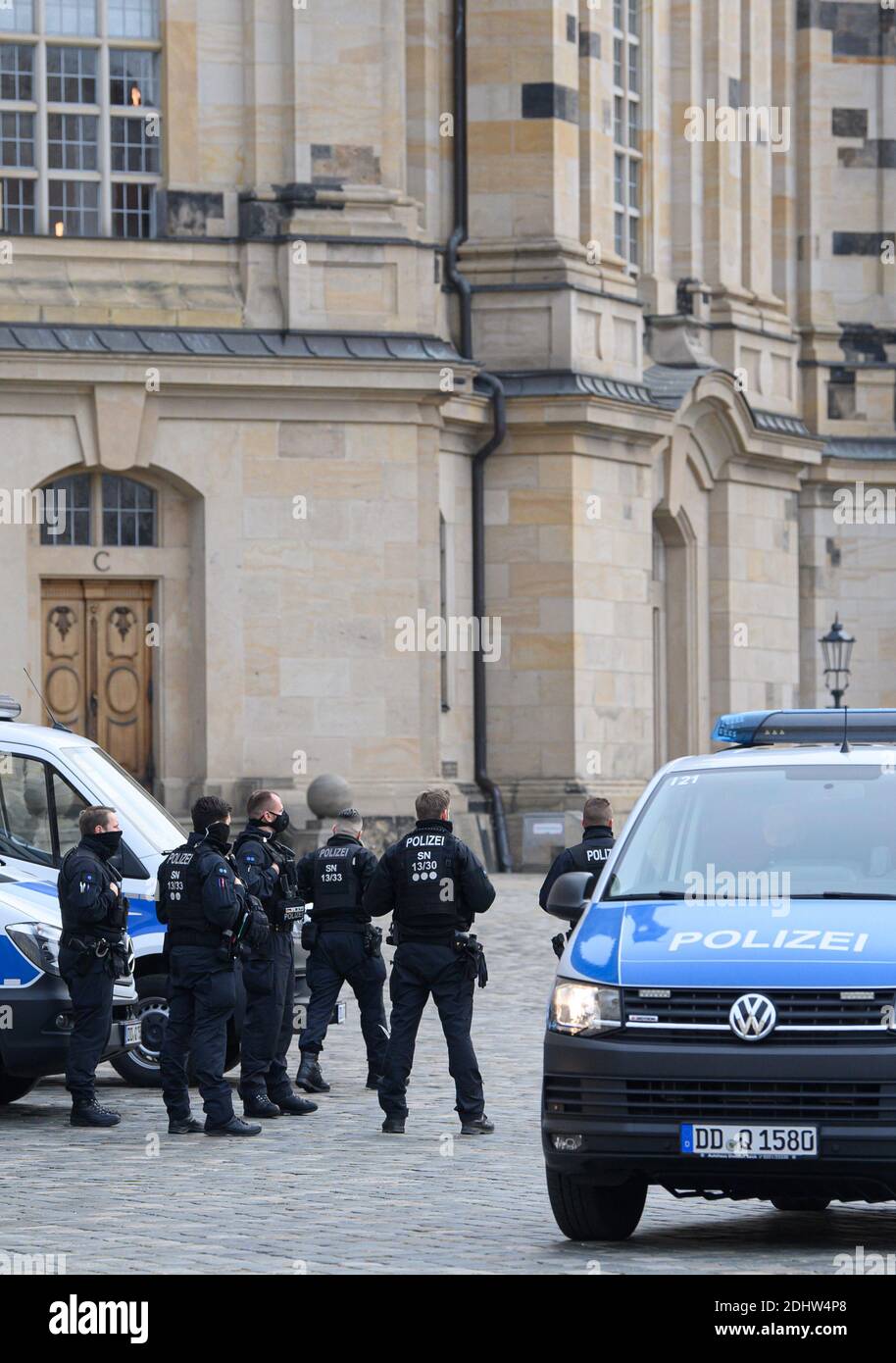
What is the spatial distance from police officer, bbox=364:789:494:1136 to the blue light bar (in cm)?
258

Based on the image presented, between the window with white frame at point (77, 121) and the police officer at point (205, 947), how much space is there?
1644cm

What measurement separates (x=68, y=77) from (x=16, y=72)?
1.71 ft

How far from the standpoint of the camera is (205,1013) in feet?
46.2

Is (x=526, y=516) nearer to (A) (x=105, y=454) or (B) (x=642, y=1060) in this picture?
(A) (x=105, y=454)

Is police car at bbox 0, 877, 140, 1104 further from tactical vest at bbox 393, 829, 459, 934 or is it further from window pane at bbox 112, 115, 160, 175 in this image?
window pane at bbox 112, 115, 160, 175

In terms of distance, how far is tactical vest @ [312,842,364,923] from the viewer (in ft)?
51.2

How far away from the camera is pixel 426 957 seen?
14.0 m

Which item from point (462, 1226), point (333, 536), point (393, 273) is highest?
point (393, 273)

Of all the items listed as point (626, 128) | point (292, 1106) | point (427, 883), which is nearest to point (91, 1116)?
point (292, 1106)

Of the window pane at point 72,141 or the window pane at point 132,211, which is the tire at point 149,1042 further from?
the window pane at point 72,141

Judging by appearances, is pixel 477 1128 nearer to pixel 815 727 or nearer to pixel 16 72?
pixel 815 727

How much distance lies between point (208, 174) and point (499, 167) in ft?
14.7

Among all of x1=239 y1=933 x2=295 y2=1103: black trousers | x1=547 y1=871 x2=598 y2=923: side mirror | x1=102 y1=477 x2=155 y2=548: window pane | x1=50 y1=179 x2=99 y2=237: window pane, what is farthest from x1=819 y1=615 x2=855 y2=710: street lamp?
x1=547 y1=871 x2=598 y2=923: side mirror
